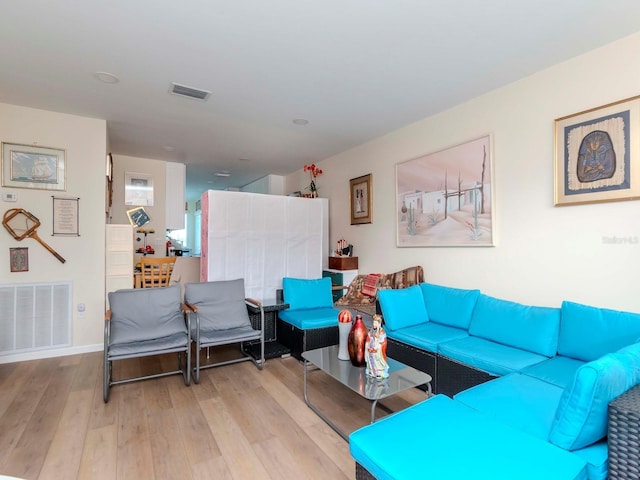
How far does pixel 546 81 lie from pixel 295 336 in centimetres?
333

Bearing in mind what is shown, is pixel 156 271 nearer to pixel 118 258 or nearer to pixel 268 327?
pixel 118 258

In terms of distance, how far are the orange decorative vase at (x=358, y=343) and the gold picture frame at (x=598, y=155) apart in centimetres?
188

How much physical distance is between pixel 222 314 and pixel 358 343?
5.71 feet

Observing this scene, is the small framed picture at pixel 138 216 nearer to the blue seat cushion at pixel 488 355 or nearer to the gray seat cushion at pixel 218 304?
the gray seat cushion at pixel 218 304

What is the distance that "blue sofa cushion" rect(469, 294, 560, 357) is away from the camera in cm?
244

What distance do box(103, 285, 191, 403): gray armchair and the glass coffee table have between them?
1.29m

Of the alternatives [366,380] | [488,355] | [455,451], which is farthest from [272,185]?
[455,451]

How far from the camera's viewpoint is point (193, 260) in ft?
16.0

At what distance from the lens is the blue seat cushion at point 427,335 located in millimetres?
2773

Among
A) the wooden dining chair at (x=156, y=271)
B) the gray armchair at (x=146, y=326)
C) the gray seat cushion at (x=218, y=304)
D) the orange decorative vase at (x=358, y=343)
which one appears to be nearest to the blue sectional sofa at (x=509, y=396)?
the orange decorative vase at (x=358, y=343)

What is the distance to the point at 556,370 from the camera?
84.2 inches

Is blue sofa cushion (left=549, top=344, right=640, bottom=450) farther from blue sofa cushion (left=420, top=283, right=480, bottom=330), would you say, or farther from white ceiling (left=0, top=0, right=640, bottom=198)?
white ceiling (left=0, top=0, right=640, bottom=198)

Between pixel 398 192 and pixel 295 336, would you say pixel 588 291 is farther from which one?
pixel 295 336

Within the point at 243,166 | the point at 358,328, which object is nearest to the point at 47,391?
the point at 358,328
